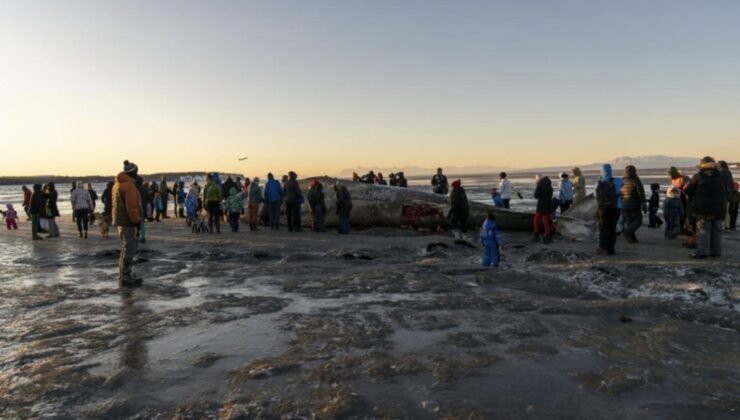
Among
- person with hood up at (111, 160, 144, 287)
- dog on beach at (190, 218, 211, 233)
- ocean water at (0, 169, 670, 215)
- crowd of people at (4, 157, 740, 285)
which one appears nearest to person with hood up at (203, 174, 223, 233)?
crowd of people at (4, 157, 740, 285)

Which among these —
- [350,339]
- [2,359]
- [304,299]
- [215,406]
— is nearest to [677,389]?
[350,339]

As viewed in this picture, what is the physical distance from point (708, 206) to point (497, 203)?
925 centimetres

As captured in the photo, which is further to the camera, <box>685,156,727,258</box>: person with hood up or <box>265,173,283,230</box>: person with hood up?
<box>265,173,283,230</box>: person with hood up

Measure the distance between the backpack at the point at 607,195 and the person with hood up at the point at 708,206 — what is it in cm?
133

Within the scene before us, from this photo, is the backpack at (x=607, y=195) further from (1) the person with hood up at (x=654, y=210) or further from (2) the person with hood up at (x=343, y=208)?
(2) the person with hood up at (x=343, y=208)

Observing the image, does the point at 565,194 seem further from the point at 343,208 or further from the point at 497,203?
the point at 343,208

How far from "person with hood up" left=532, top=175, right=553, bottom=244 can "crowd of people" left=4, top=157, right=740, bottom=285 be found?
0.08 feet

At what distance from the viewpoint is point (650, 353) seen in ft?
15.3

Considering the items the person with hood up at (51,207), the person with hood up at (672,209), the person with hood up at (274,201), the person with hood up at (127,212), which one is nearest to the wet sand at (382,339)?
the person with hood up at (127,212)

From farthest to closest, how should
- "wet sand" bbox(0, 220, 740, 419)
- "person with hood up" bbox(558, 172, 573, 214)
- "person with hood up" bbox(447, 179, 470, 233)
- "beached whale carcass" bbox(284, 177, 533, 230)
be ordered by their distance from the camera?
"person with hood up" bbox(558, 172, 573, 214) → "beached whale carcass" bbox(284, 177, 533, 230) → "person with hood up" bbox(447, 179, 470, 233) → "wet sand" bbox(0, 220, 740, 419)

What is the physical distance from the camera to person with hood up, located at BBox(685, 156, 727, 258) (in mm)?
9133

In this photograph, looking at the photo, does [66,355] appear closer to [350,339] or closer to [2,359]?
[2,359]

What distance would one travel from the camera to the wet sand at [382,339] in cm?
373

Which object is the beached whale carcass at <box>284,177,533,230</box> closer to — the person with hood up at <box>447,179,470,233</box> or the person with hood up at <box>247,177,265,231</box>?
the person with hood up at <box>447,179,470,233</box>
